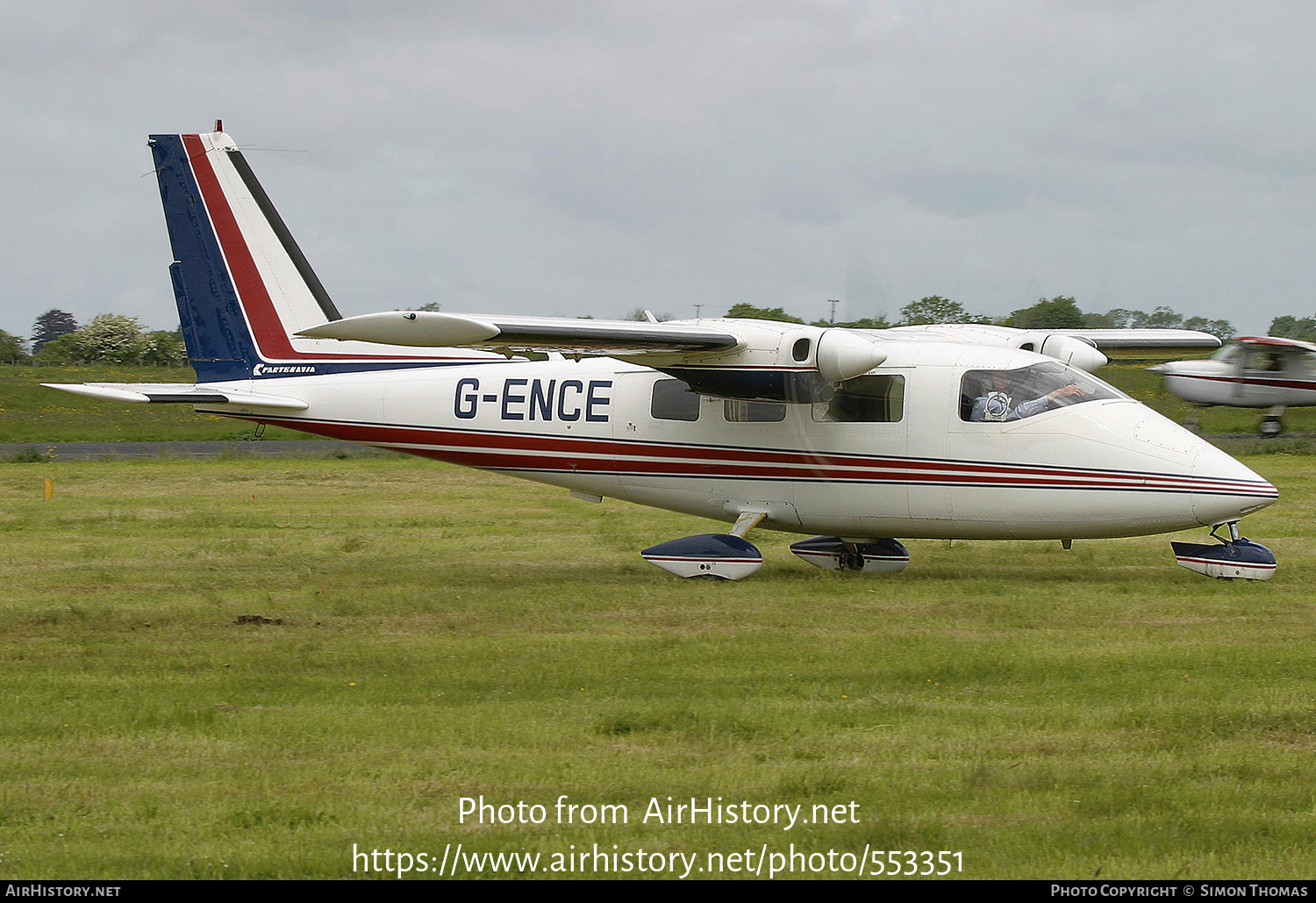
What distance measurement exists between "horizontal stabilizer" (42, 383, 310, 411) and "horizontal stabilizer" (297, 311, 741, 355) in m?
3.60

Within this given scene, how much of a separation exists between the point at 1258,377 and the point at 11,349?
7733cm

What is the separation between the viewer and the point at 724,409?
13945 millimetres

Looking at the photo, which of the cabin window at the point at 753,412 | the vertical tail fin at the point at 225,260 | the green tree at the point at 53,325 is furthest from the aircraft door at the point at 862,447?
the green tree at the point at 53,325

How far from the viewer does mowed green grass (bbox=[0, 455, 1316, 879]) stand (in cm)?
579

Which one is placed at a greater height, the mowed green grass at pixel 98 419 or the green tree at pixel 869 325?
the green tree at pixel 869 325

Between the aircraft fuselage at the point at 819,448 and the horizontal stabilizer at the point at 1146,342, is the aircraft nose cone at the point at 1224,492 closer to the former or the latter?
the aircraft fuselage at the point at 819,448

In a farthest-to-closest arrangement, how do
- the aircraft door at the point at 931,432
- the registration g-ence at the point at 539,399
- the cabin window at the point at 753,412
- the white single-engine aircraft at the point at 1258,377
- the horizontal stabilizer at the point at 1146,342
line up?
1. the white single-engine aircraft at the point at 1258,377
2. the horizontal stabilizer at the point at 1146,342
3. the registration g-ence at the point at 539,399
4. the cabin window at the point at 753,412
5. the aircraft door at the point at 931,432

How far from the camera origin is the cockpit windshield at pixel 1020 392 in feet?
42.1

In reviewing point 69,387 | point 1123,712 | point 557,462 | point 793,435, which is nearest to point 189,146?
point 69,387

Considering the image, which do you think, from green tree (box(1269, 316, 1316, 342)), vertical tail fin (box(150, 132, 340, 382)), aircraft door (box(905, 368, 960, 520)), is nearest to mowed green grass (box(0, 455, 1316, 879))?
aircraft door (box(905, 368, 960, 520))

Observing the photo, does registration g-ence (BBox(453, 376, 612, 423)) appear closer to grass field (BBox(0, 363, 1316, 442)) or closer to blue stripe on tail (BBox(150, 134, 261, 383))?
blue stripe on tail (BBox(150, 134, 261, 383))

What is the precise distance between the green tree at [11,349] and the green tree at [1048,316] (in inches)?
2983

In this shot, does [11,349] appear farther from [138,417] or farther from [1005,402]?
[1005,402]

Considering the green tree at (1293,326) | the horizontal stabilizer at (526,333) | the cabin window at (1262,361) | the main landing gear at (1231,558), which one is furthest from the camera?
the green tree at (1293,326)
